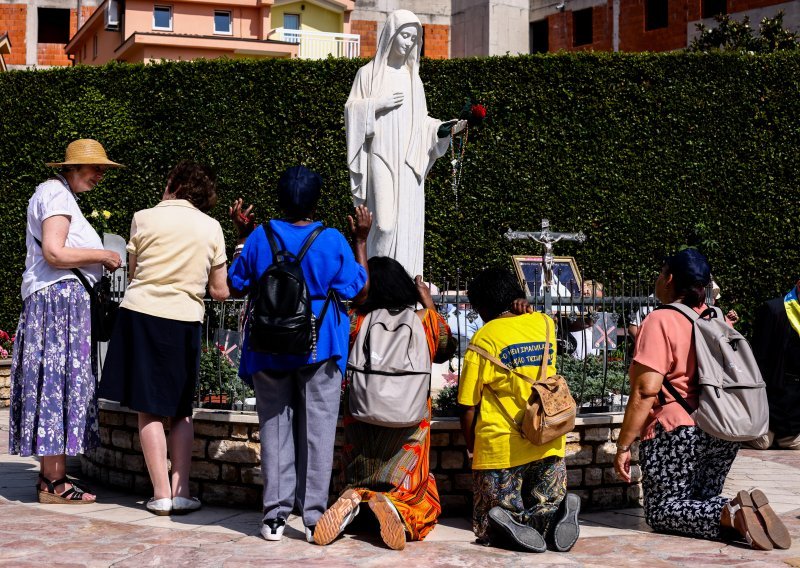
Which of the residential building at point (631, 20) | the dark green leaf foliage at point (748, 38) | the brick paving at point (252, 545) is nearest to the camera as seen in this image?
the brick paving at point (252, 545)

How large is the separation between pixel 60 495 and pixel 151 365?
1.01 metres

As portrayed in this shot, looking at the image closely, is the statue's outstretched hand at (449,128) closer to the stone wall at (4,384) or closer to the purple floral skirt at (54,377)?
the purple floral skirt at (54,377)

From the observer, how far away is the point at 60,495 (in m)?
5.82

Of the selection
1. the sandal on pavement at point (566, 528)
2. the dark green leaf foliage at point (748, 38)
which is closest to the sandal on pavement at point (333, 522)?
the sandal on pavement at point (566, 528)

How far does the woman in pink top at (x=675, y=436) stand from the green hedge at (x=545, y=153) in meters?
8.85

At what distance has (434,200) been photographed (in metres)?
14.2

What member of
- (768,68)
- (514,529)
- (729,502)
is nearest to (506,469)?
(514,529)

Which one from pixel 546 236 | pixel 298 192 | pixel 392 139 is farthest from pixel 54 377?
pixel 546 236

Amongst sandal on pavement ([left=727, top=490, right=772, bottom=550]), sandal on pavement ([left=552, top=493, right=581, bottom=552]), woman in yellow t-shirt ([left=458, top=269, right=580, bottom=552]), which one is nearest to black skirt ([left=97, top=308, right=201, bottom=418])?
woman in yellow t-shirt ([left=458, top=269, right=580, bottom=552])

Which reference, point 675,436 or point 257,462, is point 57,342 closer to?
point 257,462

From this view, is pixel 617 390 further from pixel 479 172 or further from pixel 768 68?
pixel 768 68

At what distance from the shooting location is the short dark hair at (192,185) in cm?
559

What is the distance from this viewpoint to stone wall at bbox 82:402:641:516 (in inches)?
229

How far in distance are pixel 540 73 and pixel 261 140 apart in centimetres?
382
